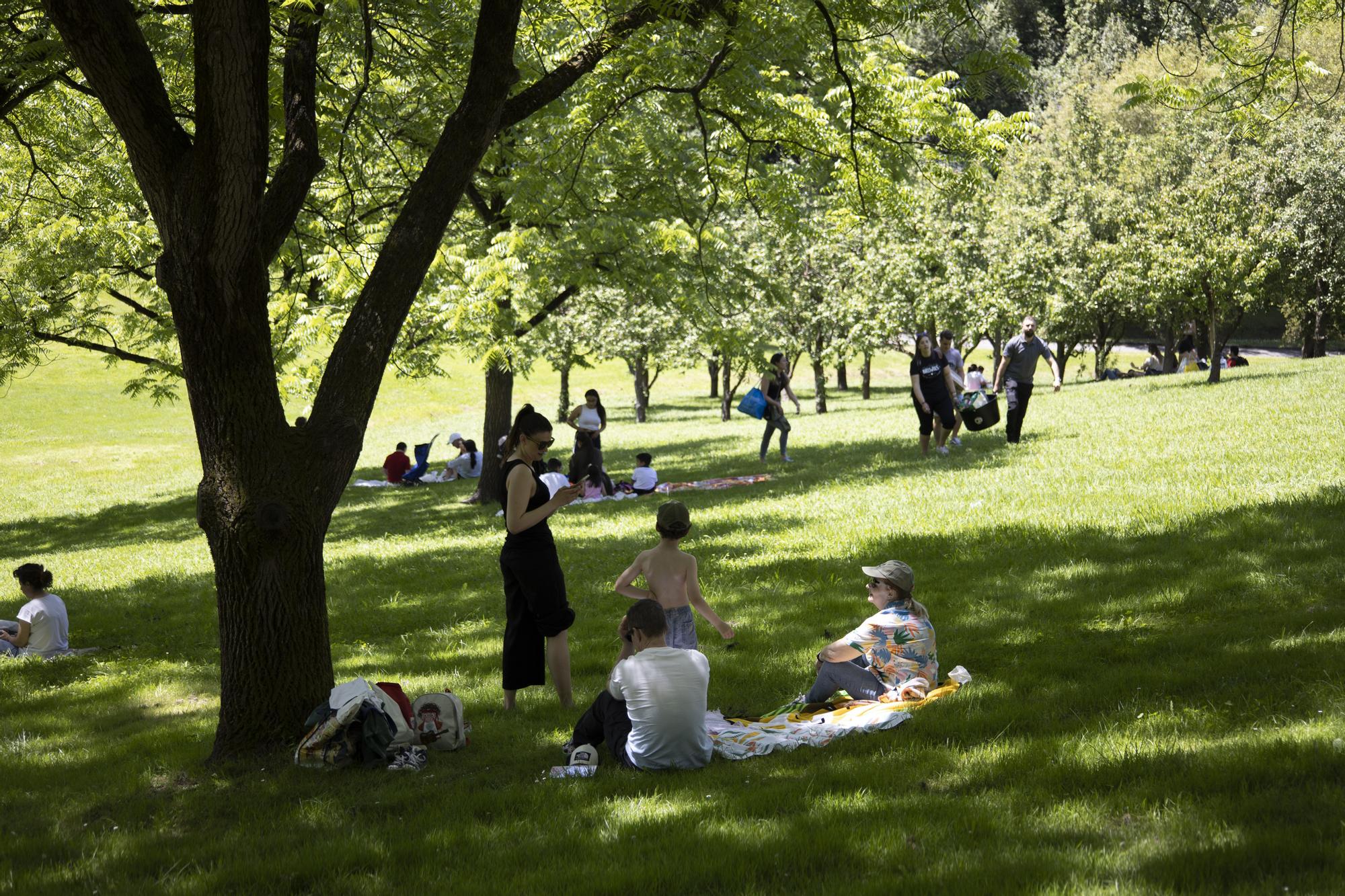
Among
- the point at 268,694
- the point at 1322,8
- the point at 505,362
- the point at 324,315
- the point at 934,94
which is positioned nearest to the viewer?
the point at 268,694

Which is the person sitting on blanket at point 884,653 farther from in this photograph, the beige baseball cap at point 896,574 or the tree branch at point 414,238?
the tree branch at point 414,238

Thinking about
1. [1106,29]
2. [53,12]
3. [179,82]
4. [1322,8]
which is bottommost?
[53,12]

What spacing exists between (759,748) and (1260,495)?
788 cm

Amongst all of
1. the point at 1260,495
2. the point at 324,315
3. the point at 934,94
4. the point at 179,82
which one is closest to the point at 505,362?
the point at 324,315

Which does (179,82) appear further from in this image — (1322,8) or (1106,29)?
(1106,29)

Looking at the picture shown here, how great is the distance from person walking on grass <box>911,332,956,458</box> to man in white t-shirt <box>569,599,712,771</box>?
12.3 meters

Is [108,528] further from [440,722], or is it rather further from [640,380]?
[640,380]

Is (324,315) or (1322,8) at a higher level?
(1322,8)

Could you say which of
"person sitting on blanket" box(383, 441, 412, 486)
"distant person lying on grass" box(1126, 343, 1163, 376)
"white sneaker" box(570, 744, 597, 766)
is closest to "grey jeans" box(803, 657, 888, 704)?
"white sneaker" box(570, 744, 597, 766)

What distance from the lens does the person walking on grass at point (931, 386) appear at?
1722 cm

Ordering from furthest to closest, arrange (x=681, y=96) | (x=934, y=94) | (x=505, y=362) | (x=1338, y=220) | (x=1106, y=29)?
(x=1106, y=29)
(x=1338, y=220)
(x=505, y=362)
(x=934, y=94)
(x=681, y=96)

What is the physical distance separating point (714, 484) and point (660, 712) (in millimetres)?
13529

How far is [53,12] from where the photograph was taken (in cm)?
557

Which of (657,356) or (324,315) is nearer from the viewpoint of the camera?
(324,315)
